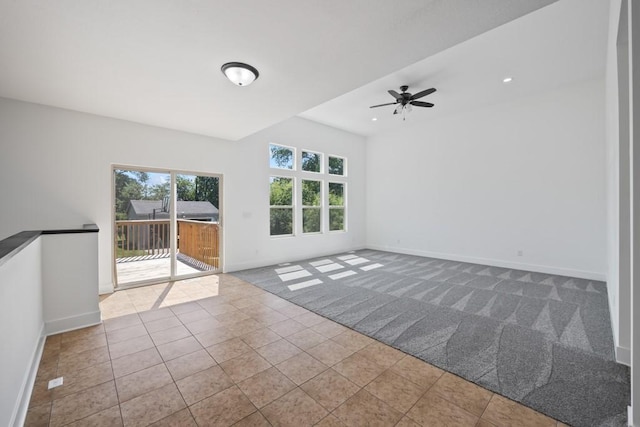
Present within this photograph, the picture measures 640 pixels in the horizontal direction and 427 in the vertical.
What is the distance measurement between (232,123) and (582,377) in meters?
4.97

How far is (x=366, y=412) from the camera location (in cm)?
176

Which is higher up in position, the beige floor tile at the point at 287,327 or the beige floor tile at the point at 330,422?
the beige floor tile at the point at 287,327

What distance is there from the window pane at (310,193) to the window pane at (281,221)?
0.55 m

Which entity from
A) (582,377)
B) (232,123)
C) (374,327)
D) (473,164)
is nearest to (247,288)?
(374,327)

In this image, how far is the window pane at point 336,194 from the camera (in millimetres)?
7562

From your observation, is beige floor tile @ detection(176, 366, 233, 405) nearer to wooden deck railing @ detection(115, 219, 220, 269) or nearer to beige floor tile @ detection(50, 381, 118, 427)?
beige floor tile @ detection(50, 381, 118, 427)

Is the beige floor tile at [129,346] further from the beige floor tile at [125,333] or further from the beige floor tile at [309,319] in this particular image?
the beige floor tile at [309,319]

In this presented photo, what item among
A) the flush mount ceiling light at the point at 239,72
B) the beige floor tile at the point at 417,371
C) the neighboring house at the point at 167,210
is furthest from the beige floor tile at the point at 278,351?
the neighboring house at the point at 167,210

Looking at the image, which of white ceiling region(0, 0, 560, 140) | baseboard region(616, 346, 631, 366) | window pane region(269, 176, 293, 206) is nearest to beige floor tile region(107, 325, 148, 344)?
white ceiling region(0, 0, 560, 140)

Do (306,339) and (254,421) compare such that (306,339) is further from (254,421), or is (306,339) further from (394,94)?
(394,94)

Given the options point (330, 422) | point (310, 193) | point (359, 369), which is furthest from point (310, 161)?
point (330, 422)

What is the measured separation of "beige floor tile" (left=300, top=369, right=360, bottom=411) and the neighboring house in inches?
160

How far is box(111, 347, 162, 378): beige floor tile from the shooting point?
2240mm

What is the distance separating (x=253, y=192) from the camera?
5.81m
